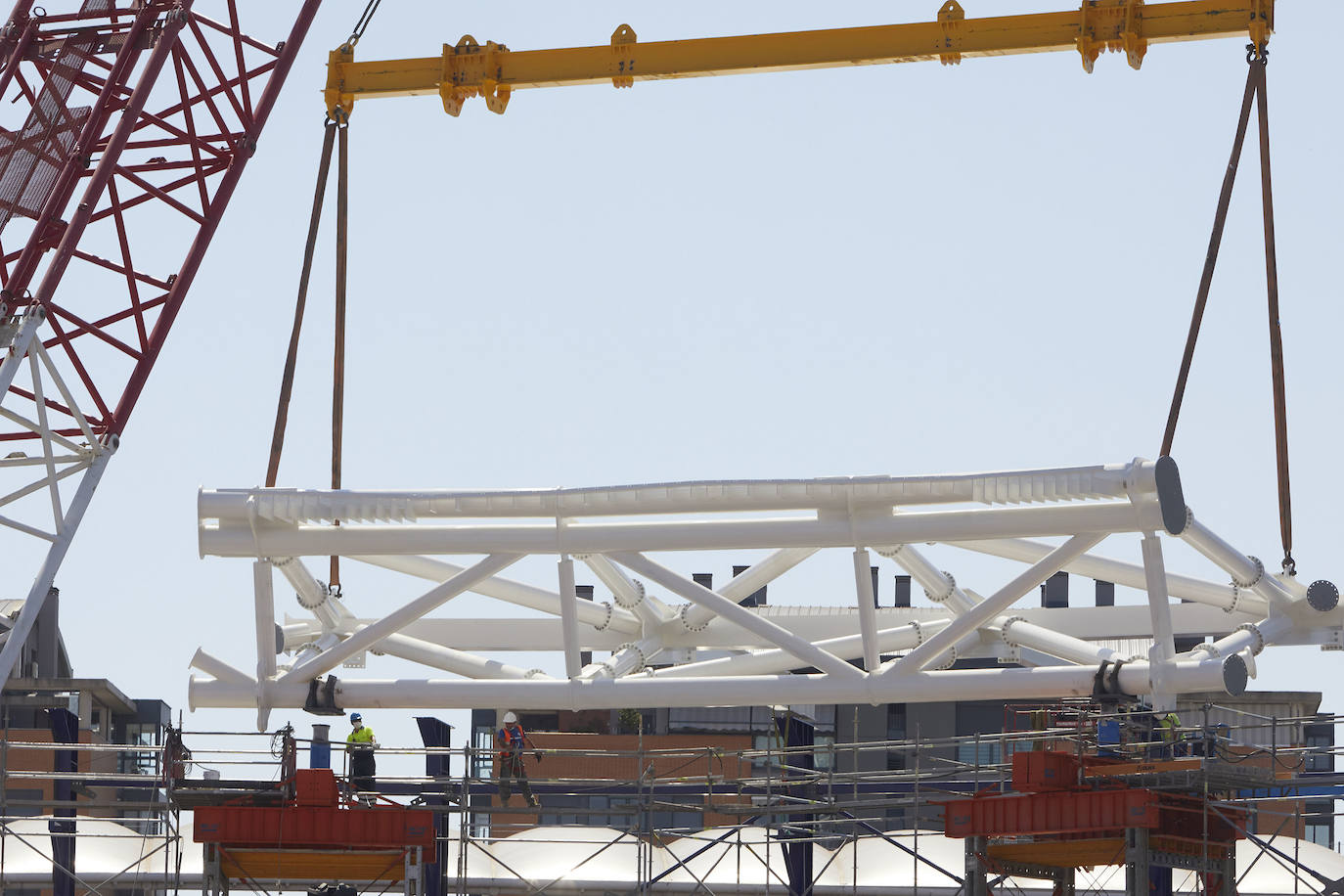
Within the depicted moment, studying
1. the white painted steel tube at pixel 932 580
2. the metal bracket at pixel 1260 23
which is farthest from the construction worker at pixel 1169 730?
the metal bracket at pixel 1260 23

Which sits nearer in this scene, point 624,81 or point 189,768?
point 189,768

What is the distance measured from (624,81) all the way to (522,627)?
11317 millimetres

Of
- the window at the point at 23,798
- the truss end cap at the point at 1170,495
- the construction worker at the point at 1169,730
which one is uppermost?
the window at the point at 23,798

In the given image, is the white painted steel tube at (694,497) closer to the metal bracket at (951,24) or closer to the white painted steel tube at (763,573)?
the white painted steel tube at (763,573)

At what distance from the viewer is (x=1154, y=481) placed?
31.9 meters

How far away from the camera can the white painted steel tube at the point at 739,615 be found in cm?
3388

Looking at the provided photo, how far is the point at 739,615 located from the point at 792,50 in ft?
46.1

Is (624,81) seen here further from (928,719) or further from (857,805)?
(928,719)

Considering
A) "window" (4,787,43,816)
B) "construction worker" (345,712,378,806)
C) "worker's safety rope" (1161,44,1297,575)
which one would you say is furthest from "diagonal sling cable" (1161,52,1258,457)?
"window" (4,787,43,816)

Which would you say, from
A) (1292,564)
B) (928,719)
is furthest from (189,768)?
(928,719)

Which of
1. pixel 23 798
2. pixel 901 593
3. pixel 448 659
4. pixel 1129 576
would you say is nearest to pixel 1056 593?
pixel 901 593

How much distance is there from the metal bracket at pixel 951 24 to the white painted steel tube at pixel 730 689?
44.3ft

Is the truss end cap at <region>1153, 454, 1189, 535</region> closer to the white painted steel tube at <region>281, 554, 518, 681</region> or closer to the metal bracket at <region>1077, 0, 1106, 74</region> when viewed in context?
the white painted steel tube at <region>281, 554, 518, 681</region>

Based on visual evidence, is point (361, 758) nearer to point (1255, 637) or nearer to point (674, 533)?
point (674, 533)
